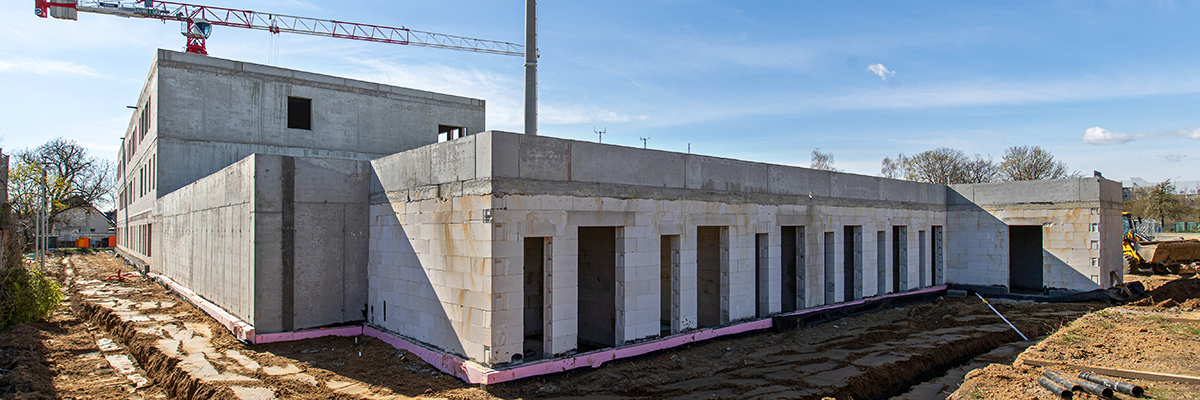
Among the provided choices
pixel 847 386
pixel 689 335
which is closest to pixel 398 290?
pixel 689 335

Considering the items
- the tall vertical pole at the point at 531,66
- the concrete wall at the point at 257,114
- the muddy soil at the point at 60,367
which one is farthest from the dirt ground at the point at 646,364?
the concrete wall at the point at 257,114

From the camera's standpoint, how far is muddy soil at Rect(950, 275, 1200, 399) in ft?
29.5

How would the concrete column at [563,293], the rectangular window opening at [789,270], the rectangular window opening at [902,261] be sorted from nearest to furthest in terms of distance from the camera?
the concrete column at [563,293] < the rectangular window opening at [789,270] < the rectangular window opening at [902,261]

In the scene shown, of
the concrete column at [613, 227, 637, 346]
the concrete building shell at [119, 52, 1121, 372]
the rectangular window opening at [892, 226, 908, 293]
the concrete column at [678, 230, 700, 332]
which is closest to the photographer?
the concrete building shell at [119, 52, 1121, 372]

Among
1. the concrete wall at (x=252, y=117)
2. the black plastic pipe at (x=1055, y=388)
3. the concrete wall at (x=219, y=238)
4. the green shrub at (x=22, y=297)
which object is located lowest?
the black plastic pipe at (x=1055, y=388)

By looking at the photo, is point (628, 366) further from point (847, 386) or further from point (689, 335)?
point (847, 386)

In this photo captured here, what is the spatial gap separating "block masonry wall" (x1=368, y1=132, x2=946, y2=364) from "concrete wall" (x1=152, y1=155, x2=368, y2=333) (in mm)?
491

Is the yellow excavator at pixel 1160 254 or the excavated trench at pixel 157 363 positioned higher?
the yellow excavator at pixel 1160 254

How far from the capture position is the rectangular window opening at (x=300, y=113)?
23.2 m

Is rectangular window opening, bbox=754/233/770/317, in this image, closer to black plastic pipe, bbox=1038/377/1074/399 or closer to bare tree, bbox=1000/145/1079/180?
black plastic pipe, bbox=1038/377/1074/399

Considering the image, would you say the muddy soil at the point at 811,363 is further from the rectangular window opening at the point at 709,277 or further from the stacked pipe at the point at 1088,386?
the stacked pipe at the point at 1088,386

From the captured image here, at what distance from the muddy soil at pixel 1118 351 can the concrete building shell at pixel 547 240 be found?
2.88 m

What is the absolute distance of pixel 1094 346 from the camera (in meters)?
12.0

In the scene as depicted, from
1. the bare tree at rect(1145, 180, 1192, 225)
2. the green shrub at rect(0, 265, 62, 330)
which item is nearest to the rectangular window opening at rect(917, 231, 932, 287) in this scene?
the green shrub at rect(0, 265, 62, 330)
